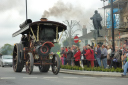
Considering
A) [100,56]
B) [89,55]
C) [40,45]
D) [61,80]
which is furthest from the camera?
[89,55]

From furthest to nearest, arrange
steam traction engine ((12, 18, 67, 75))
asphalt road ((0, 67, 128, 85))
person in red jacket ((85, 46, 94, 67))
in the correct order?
person in red jacket ((85, 46, 94, 67)), steam traction engine ((12, 18, 67, 75)), asphalt road ((0, 67, 128, 85))

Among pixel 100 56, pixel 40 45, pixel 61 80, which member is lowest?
pixel 61 80

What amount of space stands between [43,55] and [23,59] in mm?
1947

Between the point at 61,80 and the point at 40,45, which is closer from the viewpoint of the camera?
the point at 61,80

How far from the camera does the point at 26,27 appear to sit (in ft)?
57.1

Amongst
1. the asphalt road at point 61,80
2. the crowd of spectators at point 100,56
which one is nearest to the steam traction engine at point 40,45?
the asphalt road at point 61,80

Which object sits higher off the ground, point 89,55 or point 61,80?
point 89,55

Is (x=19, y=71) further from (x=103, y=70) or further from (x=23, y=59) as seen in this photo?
(x=103, y=70)

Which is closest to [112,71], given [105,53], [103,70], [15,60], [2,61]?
[103,70]

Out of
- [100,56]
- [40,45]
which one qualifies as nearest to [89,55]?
[100,56]

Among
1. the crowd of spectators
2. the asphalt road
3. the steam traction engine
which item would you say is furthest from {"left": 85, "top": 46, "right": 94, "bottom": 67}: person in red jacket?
the asphalt road

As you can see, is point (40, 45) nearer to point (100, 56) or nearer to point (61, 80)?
point (61, 80)

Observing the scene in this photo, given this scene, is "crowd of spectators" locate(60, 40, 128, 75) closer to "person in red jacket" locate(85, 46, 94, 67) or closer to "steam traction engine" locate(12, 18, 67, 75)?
"person in red jacket" locate(85, 46, 94, 67)

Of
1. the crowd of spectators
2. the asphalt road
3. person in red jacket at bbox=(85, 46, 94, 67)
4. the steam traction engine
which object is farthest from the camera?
person in red jacket at bbox=(85, 46, 94, 67)
